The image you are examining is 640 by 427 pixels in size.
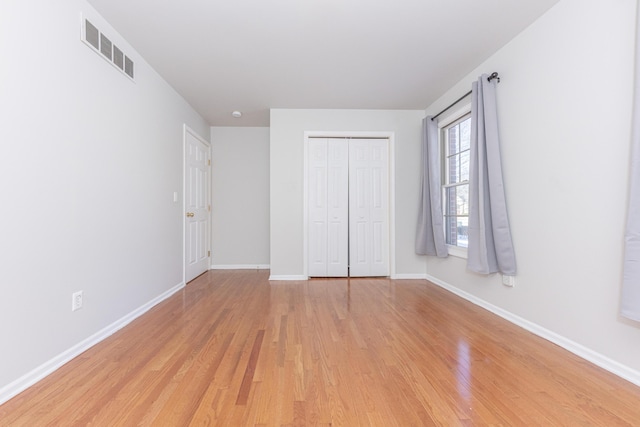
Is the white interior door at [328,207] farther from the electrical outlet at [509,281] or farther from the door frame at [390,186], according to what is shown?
the electrical outlet at [509,281]

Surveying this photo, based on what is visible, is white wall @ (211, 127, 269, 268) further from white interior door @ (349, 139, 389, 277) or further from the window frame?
the window frame

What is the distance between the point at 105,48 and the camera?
2217mm

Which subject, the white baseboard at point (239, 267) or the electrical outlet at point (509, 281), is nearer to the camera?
the electrical outlet at point (509, 281)

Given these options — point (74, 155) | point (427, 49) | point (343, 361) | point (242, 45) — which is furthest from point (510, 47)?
point (74, 155)

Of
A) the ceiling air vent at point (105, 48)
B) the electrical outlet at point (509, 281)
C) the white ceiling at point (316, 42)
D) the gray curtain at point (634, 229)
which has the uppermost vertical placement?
the white ceiling at point (316, 42)

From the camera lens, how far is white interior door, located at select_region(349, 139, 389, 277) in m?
→ 4.24

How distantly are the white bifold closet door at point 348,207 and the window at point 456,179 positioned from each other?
0.81 m

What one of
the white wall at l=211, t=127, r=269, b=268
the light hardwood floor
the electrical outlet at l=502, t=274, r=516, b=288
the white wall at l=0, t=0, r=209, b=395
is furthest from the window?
the white wall at l=0, t=0, r=209, b=395

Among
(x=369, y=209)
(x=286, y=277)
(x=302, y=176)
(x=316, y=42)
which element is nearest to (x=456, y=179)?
(x=369, y=209)

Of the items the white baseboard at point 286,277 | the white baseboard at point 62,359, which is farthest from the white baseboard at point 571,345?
the white baseboard at point 62,359

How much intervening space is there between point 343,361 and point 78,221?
1952 mm

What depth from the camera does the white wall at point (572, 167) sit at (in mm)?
1685

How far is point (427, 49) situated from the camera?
2654 millimetres

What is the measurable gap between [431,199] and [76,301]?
3600 millimetres
